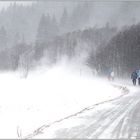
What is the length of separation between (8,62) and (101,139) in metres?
114

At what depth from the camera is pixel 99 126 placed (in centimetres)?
1284

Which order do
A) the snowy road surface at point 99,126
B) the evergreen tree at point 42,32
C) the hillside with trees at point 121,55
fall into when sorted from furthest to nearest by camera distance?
the evergreen tree at point 42,32 → the hillside with trees at point 121,55 → the snowy road surface at point 99,126

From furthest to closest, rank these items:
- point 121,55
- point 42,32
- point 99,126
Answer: point 42,32
point 121,55
point 99,126

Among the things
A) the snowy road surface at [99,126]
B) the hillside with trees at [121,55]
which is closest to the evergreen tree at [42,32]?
the hillside with trees at [121,55]

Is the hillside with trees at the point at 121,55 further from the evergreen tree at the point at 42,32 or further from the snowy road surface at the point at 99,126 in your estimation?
the snowy road surface at the point at 99,126

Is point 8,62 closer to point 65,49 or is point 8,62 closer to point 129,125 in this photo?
point 65,49

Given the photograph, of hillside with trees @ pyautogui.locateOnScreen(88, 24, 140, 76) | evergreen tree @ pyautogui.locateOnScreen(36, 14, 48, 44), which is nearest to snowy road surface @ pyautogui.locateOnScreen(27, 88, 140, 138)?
hillside with trees @ pyautogui.locateOnScreen(88, 24, 140, 76)

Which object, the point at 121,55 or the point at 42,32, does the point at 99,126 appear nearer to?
the point at 121,55

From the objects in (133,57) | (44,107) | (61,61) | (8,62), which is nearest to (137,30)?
(133,57)

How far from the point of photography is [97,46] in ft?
370

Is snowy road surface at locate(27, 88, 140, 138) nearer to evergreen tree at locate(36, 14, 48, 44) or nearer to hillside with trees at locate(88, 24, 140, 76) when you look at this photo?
hillside with trees at locate(88, 24, 140, 76)

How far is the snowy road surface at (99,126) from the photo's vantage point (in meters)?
11.4

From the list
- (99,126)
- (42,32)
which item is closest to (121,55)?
(42,32)

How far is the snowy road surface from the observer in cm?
1138
